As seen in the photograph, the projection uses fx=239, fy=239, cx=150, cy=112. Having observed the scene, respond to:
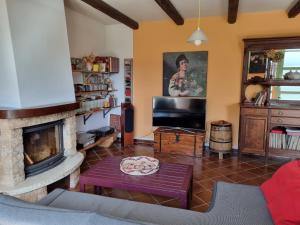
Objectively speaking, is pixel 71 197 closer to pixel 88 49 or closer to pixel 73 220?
pixel 73 220

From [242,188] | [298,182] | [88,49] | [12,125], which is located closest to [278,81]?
[242,188]

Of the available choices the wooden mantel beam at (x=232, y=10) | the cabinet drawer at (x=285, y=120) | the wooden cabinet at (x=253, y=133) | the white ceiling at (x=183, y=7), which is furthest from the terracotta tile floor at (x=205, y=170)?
the white ceiling at (x=183, y=7)

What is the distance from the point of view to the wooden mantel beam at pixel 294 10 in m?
3.30

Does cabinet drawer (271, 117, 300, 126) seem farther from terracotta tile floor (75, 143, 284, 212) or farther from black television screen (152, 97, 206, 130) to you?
black television screen (152, 97, 206, 130)

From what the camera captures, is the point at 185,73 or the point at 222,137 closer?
the point at 222,137

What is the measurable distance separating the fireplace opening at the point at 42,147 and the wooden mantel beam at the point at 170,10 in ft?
6.66

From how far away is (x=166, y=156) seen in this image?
13.3ft

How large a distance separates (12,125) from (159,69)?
9.62 ft

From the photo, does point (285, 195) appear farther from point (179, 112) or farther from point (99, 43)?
point (99, 43)

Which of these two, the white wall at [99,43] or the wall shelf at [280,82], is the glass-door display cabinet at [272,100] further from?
the white wall at [99,43]

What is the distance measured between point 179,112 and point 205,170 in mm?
1200

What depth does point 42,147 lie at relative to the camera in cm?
283

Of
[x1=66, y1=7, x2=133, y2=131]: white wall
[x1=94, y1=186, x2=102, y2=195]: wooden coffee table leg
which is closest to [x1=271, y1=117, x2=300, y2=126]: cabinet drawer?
[x1=94, y1=186, x2=102, y2=195]: wooden coffee table leg

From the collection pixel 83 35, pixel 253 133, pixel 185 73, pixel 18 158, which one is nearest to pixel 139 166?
pixel 18 158
